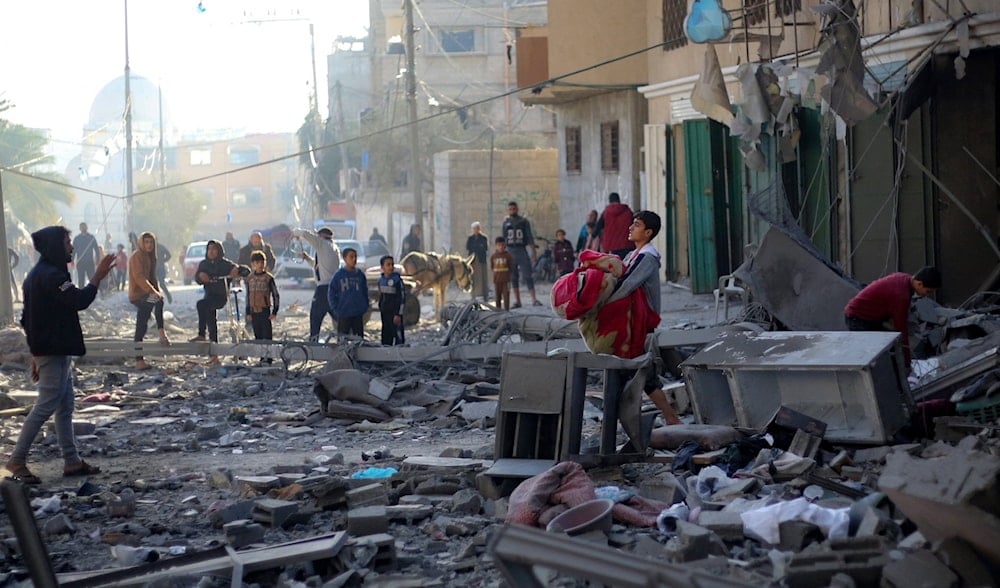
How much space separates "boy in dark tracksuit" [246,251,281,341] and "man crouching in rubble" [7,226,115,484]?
22.5ft

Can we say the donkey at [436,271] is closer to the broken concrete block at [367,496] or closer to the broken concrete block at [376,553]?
the broken concrete block at [367,496]

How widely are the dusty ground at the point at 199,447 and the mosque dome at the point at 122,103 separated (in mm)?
80331

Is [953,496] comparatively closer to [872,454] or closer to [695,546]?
[695,546]

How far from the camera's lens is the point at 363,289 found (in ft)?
51.5

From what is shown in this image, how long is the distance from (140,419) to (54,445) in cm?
172

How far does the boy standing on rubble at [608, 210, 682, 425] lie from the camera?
8.70 meters

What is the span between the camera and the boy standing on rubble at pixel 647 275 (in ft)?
28.6

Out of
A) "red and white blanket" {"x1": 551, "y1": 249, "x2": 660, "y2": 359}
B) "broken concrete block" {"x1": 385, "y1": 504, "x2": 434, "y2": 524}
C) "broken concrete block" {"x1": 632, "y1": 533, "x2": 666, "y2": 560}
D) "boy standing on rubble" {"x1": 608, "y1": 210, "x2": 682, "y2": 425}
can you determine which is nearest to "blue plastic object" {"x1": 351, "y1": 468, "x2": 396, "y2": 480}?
"broken concrete block" {"x1": 385, "y1": 504, "x2": 434, "y2": 524}

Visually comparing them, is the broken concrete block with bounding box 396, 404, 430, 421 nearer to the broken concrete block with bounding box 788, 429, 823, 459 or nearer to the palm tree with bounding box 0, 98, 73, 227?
the broken concrete block with bounding box 788, 429, 823, 459

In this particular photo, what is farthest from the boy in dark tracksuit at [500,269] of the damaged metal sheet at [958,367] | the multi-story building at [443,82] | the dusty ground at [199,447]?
the multi-story building at [443,82]

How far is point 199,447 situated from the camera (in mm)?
11016

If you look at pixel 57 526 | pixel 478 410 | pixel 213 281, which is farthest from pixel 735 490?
pixel 213 281

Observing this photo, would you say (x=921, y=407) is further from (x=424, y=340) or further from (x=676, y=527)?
(x=424, y=340)

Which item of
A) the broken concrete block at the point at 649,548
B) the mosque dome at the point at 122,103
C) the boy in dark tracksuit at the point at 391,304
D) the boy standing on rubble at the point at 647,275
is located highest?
the mosque dome at the point at 122,103
